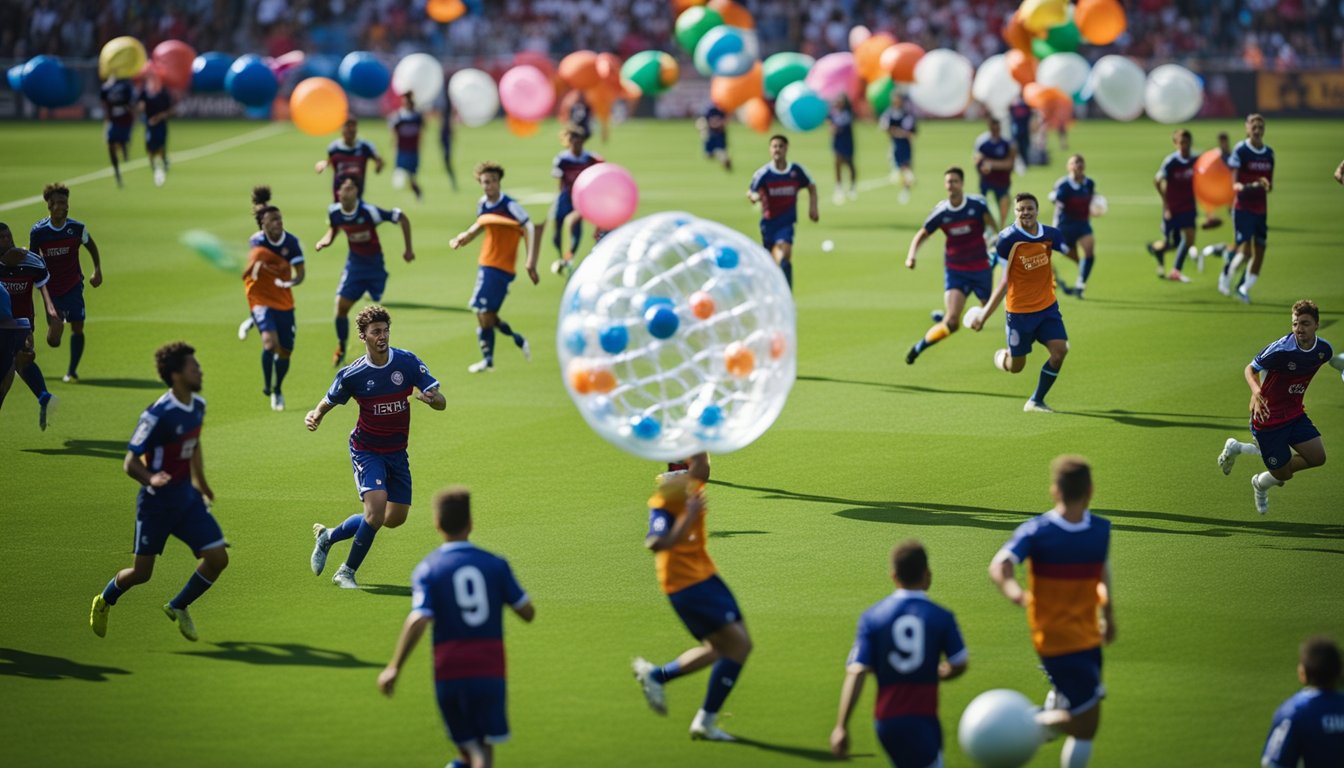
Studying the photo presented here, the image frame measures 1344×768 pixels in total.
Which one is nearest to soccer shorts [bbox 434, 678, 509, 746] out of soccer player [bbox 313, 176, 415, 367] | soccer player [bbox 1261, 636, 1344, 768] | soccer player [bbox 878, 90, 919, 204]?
soccer player [bbox 1261, 636, 1344, 768]

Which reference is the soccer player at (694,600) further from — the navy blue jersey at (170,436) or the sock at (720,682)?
the navy blue jersey at (170,436)

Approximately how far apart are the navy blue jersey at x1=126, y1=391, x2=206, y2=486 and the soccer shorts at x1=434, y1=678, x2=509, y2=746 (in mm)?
3069

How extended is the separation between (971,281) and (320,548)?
31.5ft

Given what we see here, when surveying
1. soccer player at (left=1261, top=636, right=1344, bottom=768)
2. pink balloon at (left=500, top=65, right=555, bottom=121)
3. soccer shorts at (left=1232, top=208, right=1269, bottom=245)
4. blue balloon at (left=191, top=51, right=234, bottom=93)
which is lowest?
soccer player at (left=1261, top=636, right=1344, bottom=768)

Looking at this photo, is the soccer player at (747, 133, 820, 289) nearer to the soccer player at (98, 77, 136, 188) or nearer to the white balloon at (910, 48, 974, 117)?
the white balloon at (910, 48, 974, 117)

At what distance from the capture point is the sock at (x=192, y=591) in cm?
1078

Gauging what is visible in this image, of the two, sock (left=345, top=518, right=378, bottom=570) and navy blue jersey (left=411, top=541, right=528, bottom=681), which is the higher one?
navy blue jersey (left=411, top=541, right=528, bottom=681)

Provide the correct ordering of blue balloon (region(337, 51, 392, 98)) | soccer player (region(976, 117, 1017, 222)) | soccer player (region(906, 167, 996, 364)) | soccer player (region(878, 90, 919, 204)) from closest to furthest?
soccer player (region(906, 167, 996, 364)) → soccer player (region(976, 117, 1017, 222)) → blue balloon (region(337, 51, 392, 98)) → soccer player (region(878, 90, 919, 204))

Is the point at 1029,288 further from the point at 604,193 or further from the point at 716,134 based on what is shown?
the point at 716,134

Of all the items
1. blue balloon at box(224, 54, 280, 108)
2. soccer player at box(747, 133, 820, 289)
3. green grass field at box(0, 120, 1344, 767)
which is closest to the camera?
green grass field at box(0, 120, 1344, 767)

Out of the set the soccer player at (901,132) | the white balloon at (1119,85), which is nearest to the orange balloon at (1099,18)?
the white balloon at (1119,85)

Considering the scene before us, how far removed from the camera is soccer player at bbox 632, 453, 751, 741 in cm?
895

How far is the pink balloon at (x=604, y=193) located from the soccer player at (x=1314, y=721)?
51.4ft

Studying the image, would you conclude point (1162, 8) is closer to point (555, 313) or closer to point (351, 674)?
point (555, 313)
